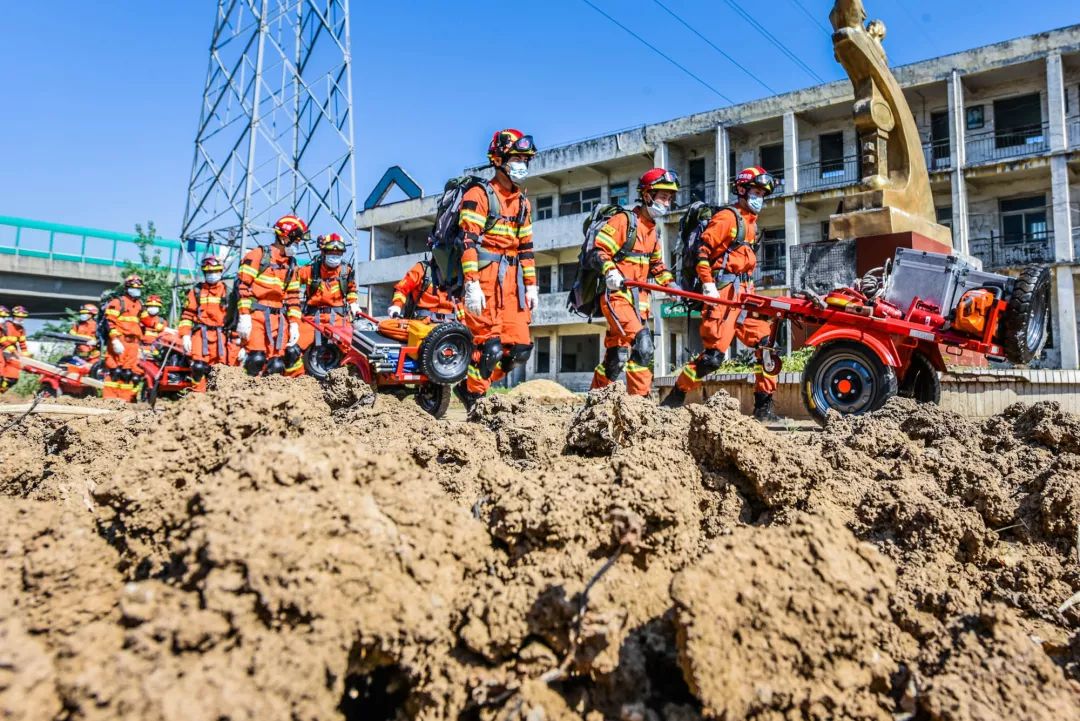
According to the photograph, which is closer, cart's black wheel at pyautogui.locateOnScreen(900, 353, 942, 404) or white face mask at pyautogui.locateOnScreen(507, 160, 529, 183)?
cart's black wheel at pyautogui.locateOnScreen(900, 353, 942, 404)

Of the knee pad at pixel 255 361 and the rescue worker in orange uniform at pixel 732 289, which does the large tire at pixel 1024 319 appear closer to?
the rescue worker in orange uniform at pixel 732 289

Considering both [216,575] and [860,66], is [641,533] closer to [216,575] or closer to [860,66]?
[216,575]

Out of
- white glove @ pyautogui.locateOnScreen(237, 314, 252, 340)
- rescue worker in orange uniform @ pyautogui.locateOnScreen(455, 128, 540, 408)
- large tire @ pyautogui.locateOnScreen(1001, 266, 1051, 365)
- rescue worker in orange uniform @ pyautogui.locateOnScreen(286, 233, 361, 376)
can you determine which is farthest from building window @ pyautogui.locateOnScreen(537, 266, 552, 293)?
large tire @ pyautogui.locateOnScreen(1001, 266, 1051, 365)

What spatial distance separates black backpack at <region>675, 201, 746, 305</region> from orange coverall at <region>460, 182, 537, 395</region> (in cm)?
159

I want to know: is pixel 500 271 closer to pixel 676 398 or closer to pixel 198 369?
pixel 676 398

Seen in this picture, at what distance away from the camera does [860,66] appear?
9953 millimetres

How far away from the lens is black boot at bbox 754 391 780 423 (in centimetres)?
669

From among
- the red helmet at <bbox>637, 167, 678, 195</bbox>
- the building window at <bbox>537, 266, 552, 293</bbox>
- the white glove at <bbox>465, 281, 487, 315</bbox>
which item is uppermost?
the building window at <bbox>537, 266, 552, 293</bbox>

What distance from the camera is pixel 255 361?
30.8 feet

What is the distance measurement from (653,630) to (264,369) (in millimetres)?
8879

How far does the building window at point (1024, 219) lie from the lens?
23.7 metres

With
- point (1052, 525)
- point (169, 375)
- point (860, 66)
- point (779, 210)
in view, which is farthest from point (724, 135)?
point (1052, 525)

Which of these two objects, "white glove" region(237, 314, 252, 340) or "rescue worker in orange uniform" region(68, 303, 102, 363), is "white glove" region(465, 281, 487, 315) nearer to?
"white glove" region(237, 314, 252, 340)

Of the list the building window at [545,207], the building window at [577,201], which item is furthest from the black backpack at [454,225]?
the building window at [545,207]
